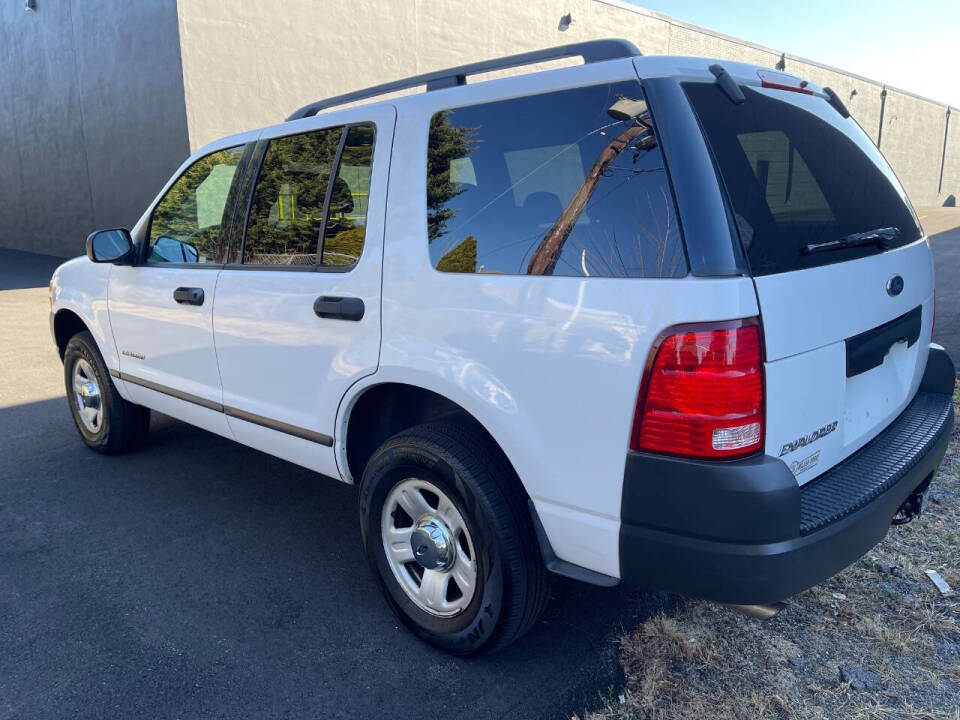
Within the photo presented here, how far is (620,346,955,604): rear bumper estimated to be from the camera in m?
1.97

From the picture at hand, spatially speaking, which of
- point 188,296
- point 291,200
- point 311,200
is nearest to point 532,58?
point 311,200

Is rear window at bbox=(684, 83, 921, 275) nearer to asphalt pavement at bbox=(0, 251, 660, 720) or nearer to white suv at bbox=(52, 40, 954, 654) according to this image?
white suv at bbox=(52, 40, 954, 654)

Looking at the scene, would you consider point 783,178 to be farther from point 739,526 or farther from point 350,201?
point 350,201

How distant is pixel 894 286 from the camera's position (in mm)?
2557

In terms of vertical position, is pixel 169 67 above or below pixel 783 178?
above

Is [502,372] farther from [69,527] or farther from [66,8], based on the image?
[66,8]

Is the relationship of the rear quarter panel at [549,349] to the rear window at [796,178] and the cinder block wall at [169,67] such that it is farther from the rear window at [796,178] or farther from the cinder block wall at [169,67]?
the cinder block wall at [169,67]

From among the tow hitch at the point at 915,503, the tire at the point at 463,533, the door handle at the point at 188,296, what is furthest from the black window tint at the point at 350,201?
the tow hitch at the point at 915,503

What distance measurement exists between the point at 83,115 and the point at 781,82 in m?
17.2

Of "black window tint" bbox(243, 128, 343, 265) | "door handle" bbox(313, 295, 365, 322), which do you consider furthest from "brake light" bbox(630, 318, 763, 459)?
"black window tint" bbox(243, 128, 343, 265)

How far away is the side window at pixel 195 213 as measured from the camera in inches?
143

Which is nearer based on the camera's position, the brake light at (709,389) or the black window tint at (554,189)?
the brake light at (709,389)

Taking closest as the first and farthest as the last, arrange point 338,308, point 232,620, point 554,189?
point 554,189 → point 338,308 → point 232,620

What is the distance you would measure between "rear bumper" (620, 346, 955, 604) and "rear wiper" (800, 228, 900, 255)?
0.65 meters
